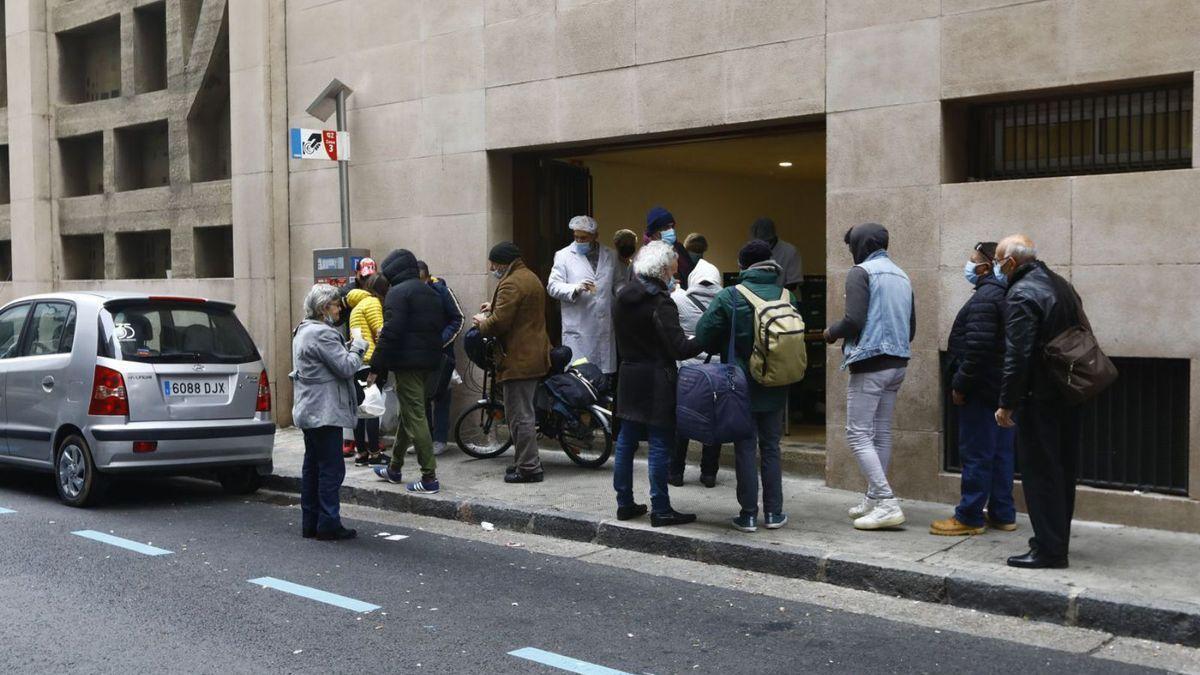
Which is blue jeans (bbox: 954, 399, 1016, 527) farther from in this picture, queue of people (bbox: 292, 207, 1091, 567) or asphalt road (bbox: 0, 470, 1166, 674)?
asphalt road (bbox: 0, 470, 1166, 674)

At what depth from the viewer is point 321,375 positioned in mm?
8078

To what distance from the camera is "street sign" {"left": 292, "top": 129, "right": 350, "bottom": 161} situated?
1204 centimetres

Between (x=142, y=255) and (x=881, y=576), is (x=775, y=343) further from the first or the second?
(x=142, y=255)

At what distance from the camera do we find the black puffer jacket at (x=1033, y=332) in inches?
254

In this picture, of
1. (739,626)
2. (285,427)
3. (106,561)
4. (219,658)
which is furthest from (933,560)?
(285,427)

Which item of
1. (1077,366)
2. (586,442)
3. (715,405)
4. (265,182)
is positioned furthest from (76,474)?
(1077,366)

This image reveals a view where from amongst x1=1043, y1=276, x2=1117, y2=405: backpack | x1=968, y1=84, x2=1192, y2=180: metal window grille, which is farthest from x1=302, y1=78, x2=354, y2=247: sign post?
x1=1043, y1=276, x2=1117, y2=405: backpack

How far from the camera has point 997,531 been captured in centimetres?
764

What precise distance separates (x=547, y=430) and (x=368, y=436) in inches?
73.9

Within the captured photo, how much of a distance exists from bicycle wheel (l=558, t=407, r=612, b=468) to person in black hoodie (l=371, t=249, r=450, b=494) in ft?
4.65

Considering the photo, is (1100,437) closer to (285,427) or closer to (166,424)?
(166,424)

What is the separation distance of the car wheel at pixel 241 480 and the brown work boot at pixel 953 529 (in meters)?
5.83

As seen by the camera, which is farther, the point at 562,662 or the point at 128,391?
the point at 128,391

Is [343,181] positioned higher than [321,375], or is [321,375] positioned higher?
[343,181]
